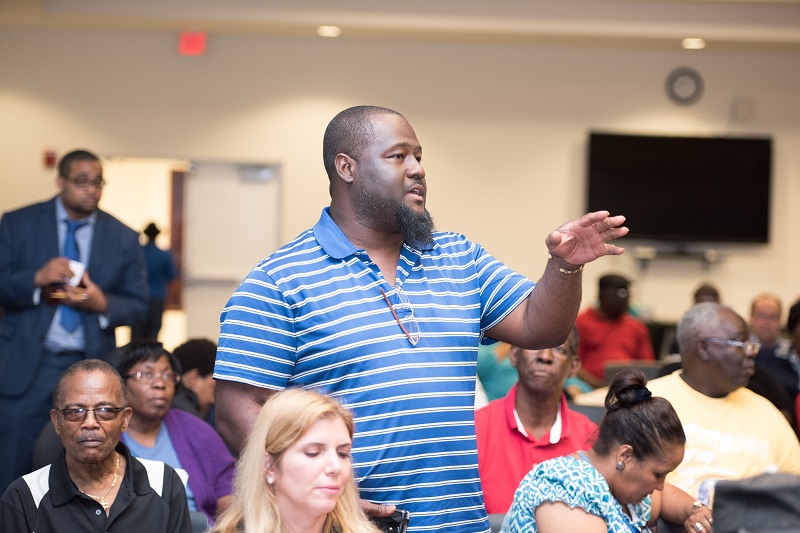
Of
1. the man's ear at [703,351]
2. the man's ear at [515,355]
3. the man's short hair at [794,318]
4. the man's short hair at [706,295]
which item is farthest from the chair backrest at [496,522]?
the man's short hair at [706,295]

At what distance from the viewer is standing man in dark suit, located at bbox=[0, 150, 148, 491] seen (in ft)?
13.3

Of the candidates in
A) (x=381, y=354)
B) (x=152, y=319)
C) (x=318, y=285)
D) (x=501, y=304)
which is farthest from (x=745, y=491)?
(x=152, y=319)

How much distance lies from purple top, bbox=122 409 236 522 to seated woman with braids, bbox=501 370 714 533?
135 cm

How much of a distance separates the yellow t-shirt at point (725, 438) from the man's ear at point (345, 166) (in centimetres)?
169

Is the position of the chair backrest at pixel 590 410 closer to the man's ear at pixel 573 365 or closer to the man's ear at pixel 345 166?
the man's ear at pixel 573 365

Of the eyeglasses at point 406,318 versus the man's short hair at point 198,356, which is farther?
the man's short hair at point 198,356

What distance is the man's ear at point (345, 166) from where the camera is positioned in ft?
7.06

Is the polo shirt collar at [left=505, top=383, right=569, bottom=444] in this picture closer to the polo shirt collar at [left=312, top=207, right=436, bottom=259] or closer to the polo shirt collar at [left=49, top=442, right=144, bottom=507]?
the polo shirt collar at [left=49, top=442, right=144, bottom=507]

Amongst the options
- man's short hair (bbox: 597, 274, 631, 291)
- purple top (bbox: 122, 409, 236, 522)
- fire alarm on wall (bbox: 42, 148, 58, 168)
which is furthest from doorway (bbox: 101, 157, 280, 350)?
purple top (bbox: 122, 409, 236, 522)

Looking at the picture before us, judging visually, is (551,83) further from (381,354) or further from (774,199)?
(381,354)

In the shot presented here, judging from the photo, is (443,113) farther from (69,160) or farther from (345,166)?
(345,166)

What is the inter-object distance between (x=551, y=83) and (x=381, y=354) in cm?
736

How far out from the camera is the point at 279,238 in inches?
352

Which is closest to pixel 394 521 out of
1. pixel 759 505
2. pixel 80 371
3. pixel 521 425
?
pixel 759 505
